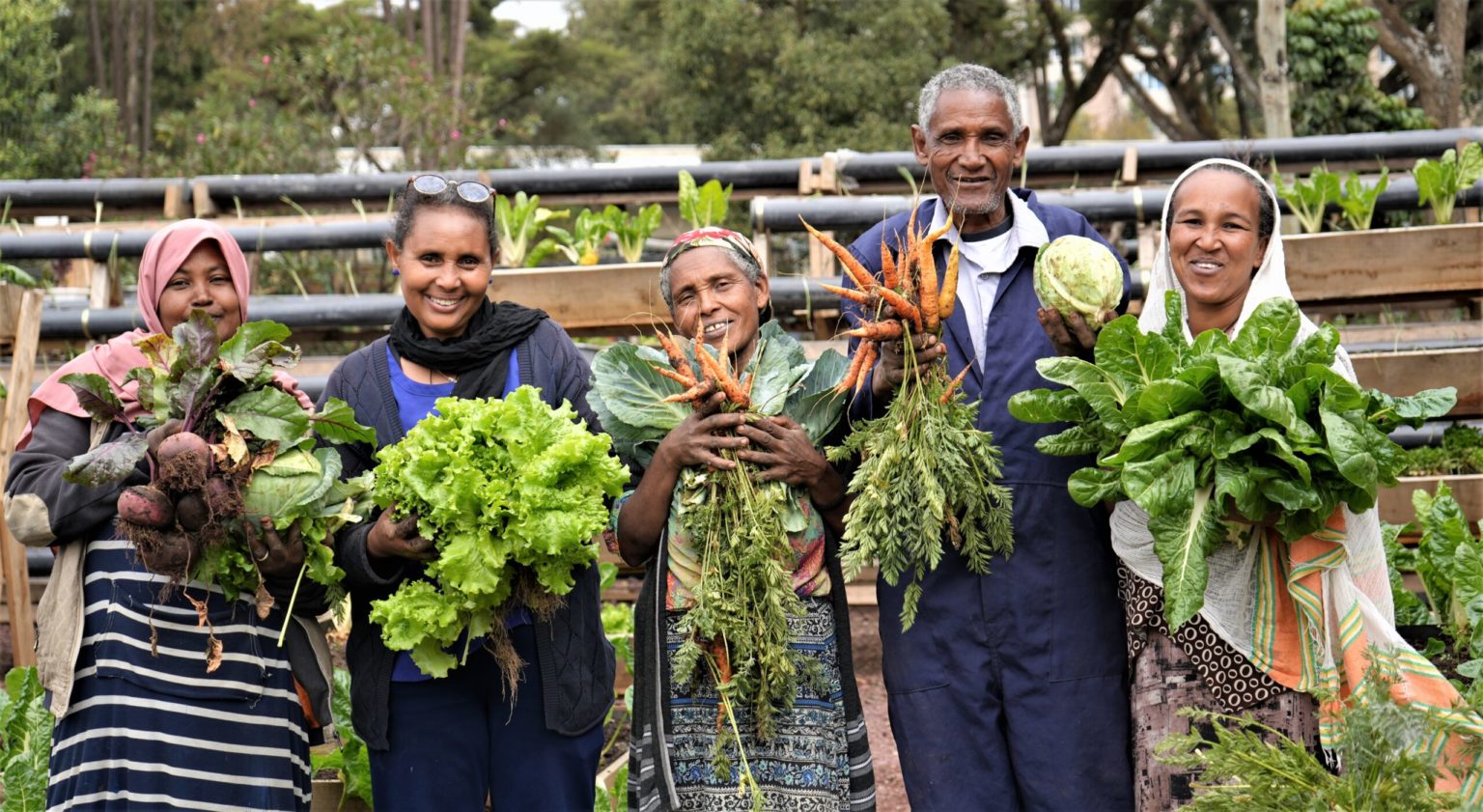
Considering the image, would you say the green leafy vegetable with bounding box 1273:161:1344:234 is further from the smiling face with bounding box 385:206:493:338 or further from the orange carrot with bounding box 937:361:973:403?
the smiling face with bounding box 385:206:493:338

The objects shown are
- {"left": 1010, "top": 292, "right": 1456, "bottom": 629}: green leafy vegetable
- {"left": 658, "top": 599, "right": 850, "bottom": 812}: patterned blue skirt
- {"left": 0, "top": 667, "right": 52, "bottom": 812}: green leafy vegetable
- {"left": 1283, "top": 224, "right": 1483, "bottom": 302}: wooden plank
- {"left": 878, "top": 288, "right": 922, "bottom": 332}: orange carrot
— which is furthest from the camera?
{"left": 1283, "top": 224, "right": 1483, "bottom": 302}: wooden plank

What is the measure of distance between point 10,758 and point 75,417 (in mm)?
1530

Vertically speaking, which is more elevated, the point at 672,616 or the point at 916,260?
the point at 916,260

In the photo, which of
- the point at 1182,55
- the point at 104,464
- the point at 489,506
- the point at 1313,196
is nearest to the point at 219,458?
the point at 104,464

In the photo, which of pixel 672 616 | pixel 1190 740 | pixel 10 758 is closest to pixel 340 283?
pixel 10 758

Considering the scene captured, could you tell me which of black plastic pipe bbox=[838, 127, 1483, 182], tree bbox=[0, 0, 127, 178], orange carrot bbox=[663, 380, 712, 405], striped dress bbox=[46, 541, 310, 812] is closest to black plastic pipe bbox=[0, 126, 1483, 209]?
black plastic pipe bbox=[838, 127, 1483, 182]

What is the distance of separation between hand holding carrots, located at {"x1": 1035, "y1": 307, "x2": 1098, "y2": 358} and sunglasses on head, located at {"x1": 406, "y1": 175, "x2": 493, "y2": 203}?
1.53m

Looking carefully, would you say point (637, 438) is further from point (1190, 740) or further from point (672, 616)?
point (1190, 740)

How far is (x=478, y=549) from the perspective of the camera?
123 inches

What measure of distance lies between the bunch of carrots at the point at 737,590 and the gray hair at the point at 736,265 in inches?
10.8

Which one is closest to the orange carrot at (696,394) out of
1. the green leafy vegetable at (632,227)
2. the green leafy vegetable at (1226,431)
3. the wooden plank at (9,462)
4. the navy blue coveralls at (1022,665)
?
the navy blue coveralls at (1022,665)

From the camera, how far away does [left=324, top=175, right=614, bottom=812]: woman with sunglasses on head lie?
11.1 ft

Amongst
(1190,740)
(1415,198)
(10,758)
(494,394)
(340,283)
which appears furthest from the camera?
(340,283)

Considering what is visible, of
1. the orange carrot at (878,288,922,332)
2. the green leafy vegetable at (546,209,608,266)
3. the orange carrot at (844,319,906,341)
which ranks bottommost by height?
the orange carrot at (844,319,906,341)
